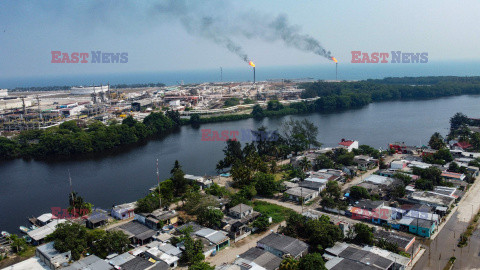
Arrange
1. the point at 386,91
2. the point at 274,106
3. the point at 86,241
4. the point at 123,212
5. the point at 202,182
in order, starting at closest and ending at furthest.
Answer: the point at 86,241
the point at 123,212
the point at 202,182
the point at 274,106
the point at 386,91

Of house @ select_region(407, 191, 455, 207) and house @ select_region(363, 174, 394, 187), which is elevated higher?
house @ select_region(363, 174, 394, 187)

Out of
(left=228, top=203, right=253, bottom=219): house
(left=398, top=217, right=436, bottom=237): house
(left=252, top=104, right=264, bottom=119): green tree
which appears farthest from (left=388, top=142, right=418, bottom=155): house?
(left=252, top=104, right=264, bottom=119): green tree

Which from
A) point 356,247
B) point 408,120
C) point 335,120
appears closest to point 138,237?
point 356,247

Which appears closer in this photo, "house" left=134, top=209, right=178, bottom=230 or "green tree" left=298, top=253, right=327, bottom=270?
"green tree" left=298, top=253, right=327, bottom=270

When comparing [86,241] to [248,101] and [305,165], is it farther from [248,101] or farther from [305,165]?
[248,101]

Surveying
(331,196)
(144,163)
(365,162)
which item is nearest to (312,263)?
(331,196)

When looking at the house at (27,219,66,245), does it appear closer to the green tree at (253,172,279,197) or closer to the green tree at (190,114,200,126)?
the green tree at (253,172,279,197)
